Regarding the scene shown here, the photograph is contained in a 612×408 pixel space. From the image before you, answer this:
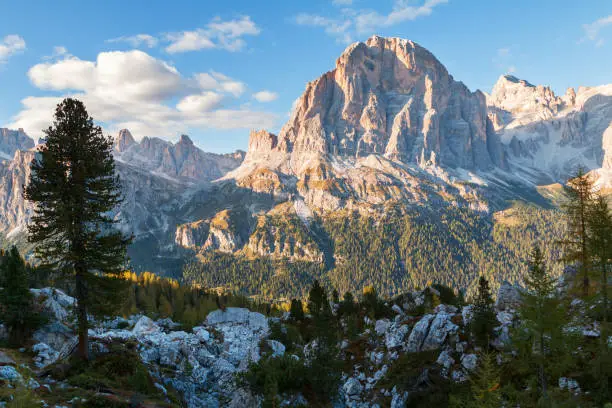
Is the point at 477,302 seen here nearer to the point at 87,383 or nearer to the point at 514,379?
the point at 514,379

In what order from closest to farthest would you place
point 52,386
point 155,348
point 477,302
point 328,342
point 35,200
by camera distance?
point 52,386 → point 35,200 → point 155,348 → point 477,302 → point 328,342

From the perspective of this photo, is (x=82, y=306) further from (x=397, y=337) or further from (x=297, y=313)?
(x=297, y=313)

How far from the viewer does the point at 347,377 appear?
2029 inches

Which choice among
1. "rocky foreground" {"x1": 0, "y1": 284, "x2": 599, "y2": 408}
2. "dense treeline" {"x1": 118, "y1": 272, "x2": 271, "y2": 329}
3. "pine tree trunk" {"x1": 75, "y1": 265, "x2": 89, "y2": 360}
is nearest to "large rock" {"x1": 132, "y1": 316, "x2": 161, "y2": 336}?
"rocky foreground" {"x1": 0, "y1": 284, "x2": 599, "y2": 408}

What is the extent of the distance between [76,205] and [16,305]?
22.2m

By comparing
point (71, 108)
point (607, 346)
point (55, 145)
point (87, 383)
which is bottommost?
point (87, 383)

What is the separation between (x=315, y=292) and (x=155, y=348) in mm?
34126

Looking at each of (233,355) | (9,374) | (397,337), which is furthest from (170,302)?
(9,374)

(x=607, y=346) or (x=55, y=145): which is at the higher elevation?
(x=55, y=145)

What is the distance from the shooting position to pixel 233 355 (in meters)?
52.3

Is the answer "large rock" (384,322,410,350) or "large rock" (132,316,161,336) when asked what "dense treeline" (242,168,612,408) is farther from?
"large rock" (132,316,161,336)

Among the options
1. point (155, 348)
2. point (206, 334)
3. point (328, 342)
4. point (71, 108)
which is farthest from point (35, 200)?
point (206, 334)

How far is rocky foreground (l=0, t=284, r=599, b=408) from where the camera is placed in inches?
1072

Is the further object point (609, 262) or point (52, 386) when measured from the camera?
point (609, 262)
